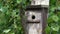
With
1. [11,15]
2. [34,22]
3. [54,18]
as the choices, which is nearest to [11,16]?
[11,15]

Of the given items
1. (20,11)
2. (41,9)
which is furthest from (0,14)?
(41,9)

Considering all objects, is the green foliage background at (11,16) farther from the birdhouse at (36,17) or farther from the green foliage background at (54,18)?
the green foliage background at (54,18)

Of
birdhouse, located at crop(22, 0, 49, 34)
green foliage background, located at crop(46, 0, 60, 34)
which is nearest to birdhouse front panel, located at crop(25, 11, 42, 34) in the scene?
birdhouse, located at crop(22, 0, 49, 34)

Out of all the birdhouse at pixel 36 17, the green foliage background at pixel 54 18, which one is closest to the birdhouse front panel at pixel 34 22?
the birdhouse at pixel 36 17

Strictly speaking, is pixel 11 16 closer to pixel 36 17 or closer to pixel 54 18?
pixel 36 17

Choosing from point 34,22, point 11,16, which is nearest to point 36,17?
point 34,22

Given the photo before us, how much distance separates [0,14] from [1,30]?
4.4 inches

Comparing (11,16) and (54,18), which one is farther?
(11,16)

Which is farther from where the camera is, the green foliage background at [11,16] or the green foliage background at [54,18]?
the green foliage background at [11,16]

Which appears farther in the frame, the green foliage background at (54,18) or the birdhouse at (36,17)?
the birdhouse at (36,17)

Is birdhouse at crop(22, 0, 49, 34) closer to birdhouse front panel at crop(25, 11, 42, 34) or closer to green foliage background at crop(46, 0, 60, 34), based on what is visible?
birdhouse front panel at crop(25, 11, 42, 34)

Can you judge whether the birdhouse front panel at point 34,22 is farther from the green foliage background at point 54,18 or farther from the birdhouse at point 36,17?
the green foliage background at point 54,18

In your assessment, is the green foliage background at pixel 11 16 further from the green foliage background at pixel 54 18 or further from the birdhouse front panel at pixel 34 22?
the green foliage background at pixel 54 18

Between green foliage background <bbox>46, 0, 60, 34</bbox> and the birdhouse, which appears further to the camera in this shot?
the birdhouse
